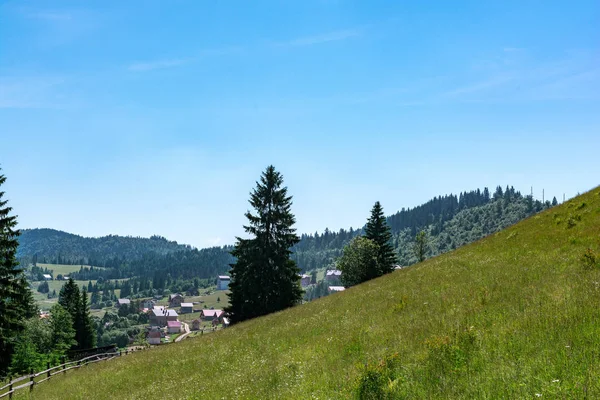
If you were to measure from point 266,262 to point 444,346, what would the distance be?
37.6 m

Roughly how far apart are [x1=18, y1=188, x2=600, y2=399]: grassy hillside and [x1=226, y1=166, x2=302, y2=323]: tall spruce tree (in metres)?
22.6

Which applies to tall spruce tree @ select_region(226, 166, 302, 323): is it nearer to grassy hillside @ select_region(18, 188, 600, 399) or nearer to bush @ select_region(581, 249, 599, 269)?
grassy hillside @ select_region(18, 188, 600, 399)

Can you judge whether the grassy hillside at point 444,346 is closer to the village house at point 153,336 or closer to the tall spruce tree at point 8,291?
the tall spruce tree at point 8,291

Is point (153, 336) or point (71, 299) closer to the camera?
point (71, 299)

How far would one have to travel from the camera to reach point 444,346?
8953 mm

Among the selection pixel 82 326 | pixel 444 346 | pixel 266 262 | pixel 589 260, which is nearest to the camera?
pixel 444 346

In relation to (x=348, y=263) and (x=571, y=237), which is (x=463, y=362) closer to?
(x=571, y=237)

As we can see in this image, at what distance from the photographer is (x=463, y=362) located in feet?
26.5

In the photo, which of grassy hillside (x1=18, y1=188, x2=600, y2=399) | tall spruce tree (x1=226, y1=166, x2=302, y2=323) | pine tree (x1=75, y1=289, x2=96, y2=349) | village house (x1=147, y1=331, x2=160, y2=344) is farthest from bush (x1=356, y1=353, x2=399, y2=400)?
village house (x1=147, y1=331, x2=160, y2=344)

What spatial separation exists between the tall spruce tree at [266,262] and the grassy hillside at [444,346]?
890 inches

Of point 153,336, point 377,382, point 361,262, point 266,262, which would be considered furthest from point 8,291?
point 153,336

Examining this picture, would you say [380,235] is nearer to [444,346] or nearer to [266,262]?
[266,262]

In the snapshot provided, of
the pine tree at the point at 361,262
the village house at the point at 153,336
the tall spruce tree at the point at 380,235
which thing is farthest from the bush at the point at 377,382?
the village house at the point at 153,336

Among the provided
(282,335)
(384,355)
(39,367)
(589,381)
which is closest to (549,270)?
Answer: (384,355)
